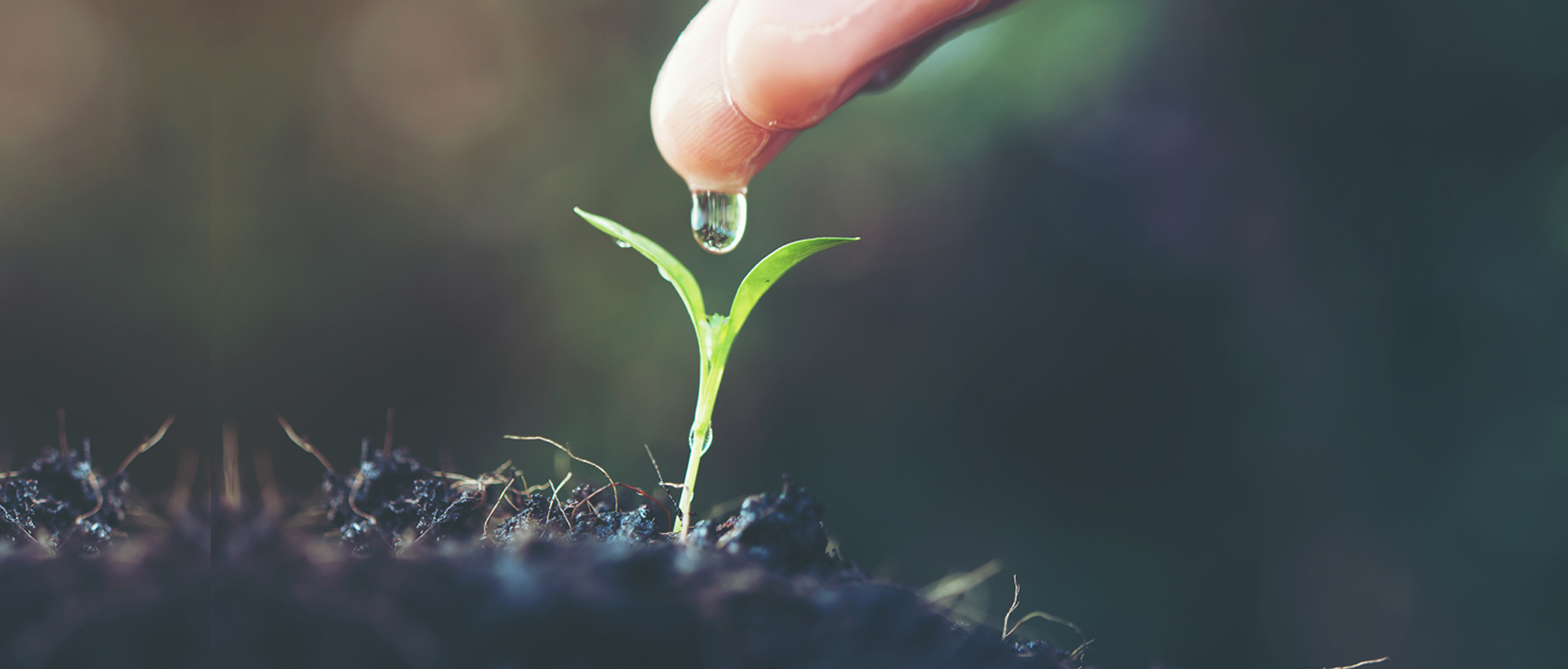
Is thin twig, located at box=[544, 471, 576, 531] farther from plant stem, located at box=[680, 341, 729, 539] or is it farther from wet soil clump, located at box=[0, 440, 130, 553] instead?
wet soil clump, located at box=[0, 440, 130, 553]

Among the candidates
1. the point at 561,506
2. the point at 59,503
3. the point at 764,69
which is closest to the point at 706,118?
the point at 764,69

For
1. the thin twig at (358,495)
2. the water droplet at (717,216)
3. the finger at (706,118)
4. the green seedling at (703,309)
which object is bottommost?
the thin twig at (358,495)

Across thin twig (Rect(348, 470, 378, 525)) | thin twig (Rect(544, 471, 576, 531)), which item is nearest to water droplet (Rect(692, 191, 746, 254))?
thin twig (Rect(544, 471, 576, 531))

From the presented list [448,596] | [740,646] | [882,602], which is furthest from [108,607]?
[882,602]

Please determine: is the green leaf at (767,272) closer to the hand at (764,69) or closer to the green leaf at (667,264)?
the green leaf at (667,264)

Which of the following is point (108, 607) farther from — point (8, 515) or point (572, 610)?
point (8, 515)

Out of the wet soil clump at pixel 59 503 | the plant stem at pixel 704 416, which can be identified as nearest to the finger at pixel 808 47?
the plant stem at pixel 704 416
